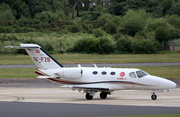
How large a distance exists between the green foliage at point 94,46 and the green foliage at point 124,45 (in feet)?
5.91

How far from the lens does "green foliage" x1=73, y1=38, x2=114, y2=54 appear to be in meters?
55.6

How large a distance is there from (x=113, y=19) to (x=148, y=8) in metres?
21.0

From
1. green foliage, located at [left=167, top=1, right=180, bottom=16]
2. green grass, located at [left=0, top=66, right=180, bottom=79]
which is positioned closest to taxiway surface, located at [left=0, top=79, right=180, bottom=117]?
green grass, located at [left=0, top=66, right=180, bottom=79]

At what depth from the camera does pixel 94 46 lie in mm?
56031

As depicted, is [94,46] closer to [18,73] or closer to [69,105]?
[18,73]

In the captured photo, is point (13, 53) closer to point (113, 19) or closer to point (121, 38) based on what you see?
point (121, 38)

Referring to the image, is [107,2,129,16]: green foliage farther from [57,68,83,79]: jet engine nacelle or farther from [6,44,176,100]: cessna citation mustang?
[57,68,83,79]: jet engine nacelle

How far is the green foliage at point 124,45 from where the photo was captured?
57.0 metres

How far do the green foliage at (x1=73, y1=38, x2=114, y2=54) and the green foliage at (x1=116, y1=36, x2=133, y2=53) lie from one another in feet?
5.91

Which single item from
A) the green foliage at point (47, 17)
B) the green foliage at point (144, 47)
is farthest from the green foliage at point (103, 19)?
the green foliage at point (144, 47)

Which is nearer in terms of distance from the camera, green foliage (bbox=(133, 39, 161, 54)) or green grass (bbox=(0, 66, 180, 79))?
green grass (bbox=(0, 66, 180, 79))

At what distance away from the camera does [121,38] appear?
57.6m

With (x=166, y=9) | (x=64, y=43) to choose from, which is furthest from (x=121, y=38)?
(x=166, y=9)

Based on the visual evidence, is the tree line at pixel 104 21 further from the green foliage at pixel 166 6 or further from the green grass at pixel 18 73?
the green grass at pixel 18 73
